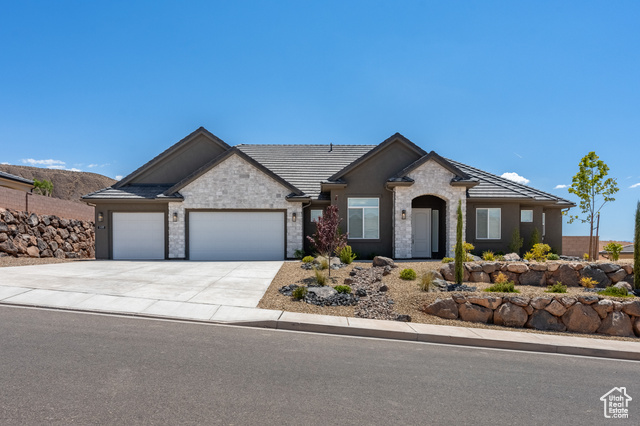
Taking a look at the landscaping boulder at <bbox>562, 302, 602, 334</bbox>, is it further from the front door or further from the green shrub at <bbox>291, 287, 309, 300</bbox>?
the front door

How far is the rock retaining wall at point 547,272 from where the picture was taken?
1173 cm

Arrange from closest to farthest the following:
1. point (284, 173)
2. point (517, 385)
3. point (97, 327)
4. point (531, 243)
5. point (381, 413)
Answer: point (381, 413)
point (517, 385)
point (97, 327)
point (531, 243)
point (284, 173)

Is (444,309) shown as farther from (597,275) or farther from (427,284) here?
(597,275)

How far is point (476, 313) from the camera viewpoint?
909cm

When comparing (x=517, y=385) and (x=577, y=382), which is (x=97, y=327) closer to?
(x=517, y=385)

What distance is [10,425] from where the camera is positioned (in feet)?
12.1

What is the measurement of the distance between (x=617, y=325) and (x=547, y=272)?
10.4ft

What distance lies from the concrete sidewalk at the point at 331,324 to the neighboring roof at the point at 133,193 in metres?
9.30

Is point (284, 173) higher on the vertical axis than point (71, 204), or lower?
higher

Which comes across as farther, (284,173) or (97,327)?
(284,173)

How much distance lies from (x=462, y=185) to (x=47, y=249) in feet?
70.1

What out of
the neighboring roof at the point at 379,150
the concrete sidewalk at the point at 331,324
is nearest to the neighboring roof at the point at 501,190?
the neighboring roof at the point at 379,150

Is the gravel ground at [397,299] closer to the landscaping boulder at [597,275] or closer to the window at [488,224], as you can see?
the landscaping boulder at [597,275]

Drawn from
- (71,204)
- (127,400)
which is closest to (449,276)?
(127,400)
